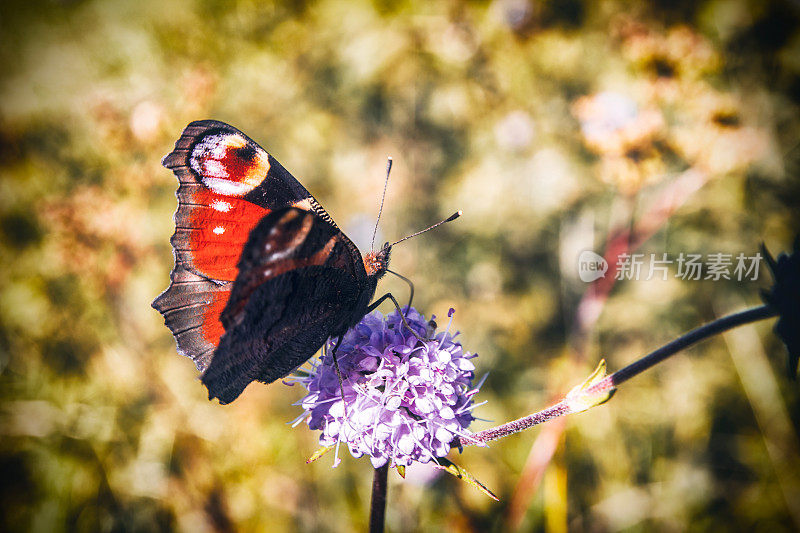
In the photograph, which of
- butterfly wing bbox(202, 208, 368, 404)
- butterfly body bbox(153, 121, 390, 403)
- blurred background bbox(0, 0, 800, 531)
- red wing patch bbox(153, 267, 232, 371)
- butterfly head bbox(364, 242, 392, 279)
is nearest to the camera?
butterfly wing bbox(202, 208, 368, 404)

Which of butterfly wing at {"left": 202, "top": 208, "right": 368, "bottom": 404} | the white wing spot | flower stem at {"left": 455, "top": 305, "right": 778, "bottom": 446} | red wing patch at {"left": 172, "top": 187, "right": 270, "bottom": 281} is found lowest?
flower stem at {"left": 455, "top": 305, "right": 778, "bottom": 446}

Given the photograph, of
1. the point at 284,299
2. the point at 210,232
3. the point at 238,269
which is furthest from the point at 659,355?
the point at 210,232

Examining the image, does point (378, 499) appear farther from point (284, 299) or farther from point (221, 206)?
point (221, 206)

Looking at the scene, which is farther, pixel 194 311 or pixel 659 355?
pixel 194 311

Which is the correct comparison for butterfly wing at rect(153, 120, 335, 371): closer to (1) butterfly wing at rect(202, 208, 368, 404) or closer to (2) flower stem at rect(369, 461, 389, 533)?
(1) butterfly wing at rect(202, 208, 368, 404)

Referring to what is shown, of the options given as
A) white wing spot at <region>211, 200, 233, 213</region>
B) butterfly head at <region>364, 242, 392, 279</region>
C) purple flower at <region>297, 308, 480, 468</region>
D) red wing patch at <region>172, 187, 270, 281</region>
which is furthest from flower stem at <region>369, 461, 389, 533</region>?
white wing spot at <region>211, 200, 233, 213</region>

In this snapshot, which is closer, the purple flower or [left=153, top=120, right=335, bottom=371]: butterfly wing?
the purple flower

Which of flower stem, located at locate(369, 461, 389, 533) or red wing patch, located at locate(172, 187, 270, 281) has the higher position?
red wing patch, located at locate(172, 187, 270, 281)
